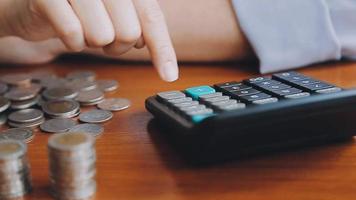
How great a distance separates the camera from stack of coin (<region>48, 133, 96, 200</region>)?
31 centimetres

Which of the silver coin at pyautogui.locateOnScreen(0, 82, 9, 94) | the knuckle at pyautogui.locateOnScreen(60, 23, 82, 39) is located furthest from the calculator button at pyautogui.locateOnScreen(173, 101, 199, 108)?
the silver coin at pyautogui.locateOnScreen(0, 82, 9, 94)

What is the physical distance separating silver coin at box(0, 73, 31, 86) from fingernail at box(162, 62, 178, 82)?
0.56ft

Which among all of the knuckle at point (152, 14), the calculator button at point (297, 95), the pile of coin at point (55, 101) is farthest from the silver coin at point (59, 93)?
the calculator button at point (297, 95)

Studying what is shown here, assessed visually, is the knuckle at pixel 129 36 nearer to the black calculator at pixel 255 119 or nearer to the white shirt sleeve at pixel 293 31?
the black calculator at pixel 255 119

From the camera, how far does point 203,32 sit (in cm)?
64

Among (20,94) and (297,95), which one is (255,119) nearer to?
(297,95)

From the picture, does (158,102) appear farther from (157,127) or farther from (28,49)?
(28,49)

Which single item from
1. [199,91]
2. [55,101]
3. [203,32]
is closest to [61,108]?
[55,101]

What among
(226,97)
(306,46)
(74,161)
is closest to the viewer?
(74,161)

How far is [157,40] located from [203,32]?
185mm

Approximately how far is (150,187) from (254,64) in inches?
12.2

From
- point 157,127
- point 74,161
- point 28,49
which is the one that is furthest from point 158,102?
point 28,49

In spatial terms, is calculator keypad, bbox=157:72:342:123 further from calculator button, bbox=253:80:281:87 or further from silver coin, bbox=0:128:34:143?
silver coin, bbox=0:128:34:143

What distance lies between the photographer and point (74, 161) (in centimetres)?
31
